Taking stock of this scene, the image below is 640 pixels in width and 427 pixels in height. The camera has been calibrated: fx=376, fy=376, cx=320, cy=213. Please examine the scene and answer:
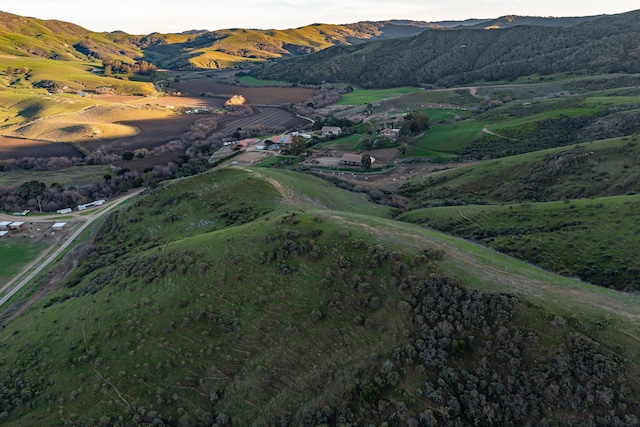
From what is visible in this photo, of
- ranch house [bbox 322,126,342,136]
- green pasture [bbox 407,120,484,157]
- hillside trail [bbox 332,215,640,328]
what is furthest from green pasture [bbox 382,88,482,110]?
hillside trail [bbox 332,215,640,328]

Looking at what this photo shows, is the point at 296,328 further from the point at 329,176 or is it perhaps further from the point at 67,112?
the point at 67,112

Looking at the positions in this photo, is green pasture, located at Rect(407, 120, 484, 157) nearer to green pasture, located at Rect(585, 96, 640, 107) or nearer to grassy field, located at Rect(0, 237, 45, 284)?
green pasture, located at Rect(585, 96, 640, 107)

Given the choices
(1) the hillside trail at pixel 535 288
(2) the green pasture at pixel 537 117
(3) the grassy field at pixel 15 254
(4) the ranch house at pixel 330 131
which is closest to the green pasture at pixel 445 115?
(2) the green pasture at pixel 537 117

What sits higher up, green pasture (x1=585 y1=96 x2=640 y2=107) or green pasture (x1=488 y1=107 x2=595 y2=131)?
green pasture (x1=585 y1=96 x2=640 y2=107)

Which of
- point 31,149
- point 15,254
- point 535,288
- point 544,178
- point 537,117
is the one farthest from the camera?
point 31,149

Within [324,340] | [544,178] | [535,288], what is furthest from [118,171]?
[535,288]

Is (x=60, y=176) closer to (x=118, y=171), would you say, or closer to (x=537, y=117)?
(x=118, y=171)

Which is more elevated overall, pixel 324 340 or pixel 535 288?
pixel 535 288
